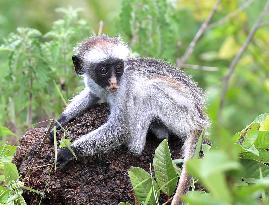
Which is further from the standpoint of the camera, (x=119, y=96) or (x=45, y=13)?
(x=45, y=13)

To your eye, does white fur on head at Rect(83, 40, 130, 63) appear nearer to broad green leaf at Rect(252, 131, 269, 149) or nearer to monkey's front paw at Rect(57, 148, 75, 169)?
monkey's front paw at Rect(57, 148, 75, 169)

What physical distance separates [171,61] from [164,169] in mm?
3839

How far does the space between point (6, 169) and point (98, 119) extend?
1.32m

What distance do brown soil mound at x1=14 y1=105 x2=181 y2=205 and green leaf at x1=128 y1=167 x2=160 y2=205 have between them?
32 cm

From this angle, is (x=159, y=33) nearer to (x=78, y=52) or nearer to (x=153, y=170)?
(x=78, y=52)

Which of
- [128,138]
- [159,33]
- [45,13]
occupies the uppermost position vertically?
[45,13]

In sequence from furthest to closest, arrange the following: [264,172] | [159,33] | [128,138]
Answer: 1. [159,33]
2. [128,138]
3. [264,172]

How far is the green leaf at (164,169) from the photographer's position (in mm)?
5426

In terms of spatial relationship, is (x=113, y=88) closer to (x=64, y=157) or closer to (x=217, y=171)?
(x=64, y=157)

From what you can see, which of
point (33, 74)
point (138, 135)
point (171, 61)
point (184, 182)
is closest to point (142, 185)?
point (184, 182)

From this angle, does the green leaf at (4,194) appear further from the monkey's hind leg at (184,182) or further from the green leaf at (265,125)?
the green leaf at (265,125)

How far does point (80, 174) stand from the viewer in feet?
19.1

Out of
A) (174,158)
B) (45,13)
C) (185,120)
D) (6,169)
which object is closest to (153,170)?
(174,158)

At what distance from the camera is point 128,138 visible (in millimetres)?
6273
